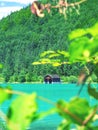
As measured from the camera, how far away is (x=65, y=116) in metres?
0.47

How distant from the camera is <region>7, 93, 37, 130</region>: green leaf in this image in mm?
463

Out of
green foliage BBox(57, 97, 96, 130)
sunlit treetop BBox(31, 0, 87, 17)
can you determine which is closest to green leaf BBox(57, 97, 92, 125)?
green foliage BBox(57, 97, 96, 130)

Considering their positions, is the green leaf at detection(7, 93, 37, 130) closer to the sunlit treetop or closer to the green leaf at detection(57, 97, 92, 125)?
the green leaf at detection(57, 97, 92, 125)

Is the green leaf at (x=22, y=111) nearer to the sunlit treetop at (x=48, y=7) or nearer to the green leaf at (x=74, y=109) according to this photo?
the green leaf at (x=74, y=109)

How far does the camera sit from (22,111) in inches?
18.4

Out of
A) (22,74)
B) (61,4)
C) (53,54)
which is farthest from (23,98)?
(22,74)

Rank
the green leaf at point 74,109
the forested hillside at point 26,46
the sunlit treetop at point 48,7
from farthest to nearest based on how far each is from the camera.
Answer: the forested hillside at point 26,46
the sunlit treetop at point 48,7
the green leaf at point 74,109

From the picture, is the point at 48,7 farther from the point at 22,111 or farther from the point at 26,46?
the point at 26,46

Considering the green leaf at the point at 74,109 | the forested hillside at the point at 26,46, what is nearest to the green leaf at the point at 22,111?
the green leaf at the point at 74,109

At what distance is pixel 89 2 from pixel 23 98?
0.37m

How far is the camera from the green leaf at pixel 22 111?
0.46 meters

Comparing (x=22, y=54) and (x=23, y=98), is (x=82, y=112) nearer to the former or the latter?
(x=23, y=98)

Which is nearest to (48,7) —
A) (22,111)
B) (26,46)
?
(22,111)

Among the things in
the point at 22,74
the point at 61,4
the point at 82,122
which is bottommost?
the point at 22,74
